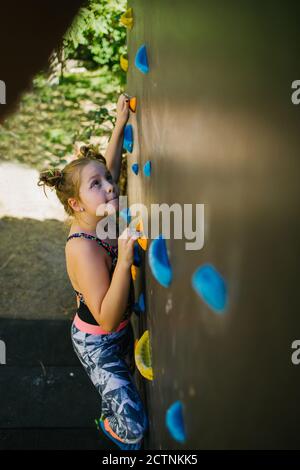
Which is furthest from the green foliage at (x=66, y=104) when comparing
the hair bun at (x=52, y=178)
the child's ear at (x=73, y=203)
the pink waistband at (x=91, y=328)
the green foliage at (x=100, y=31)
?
the pink waistband at (x=91, y=328)

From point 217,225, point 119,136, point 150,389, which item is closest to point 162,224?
point 217,225

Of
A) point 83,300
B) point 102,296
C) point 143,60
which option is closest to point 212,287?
point 143,60

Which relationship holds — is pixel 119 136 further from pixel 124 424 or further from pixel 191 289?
pixel 191 289

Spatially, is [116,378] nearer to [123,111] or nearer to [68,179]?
[68,179]

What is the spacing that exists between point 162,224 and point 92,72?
5.51m

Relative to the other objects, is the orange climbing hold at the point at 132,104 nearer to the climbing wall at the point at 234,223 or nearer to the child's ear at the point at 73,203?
the child's ear at the point at 73,203

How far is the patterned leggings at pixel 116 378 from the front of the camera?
6.22 ft

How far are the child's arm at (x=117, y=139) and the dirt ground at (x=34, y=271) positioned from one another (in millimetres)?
1396

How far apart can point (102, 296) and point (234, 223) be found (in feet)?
3.96

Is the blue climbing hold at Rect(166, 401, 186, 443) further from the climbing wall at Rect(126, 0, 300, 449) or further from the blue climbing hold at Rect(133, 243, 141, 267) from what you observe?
the blue climbing hold at Rect(133, 243, 141, 267)

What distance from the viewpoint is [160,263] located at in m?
1.13

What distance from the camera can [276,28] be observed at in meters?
0.58

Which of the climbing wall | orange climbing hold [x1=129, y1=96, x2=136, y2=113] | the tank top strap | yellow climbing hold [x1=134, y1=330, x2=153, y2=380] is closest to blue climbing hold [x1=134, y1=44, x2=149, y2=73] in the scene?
the climbing wall

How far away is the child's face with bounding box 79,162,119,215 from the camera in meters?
1.95
